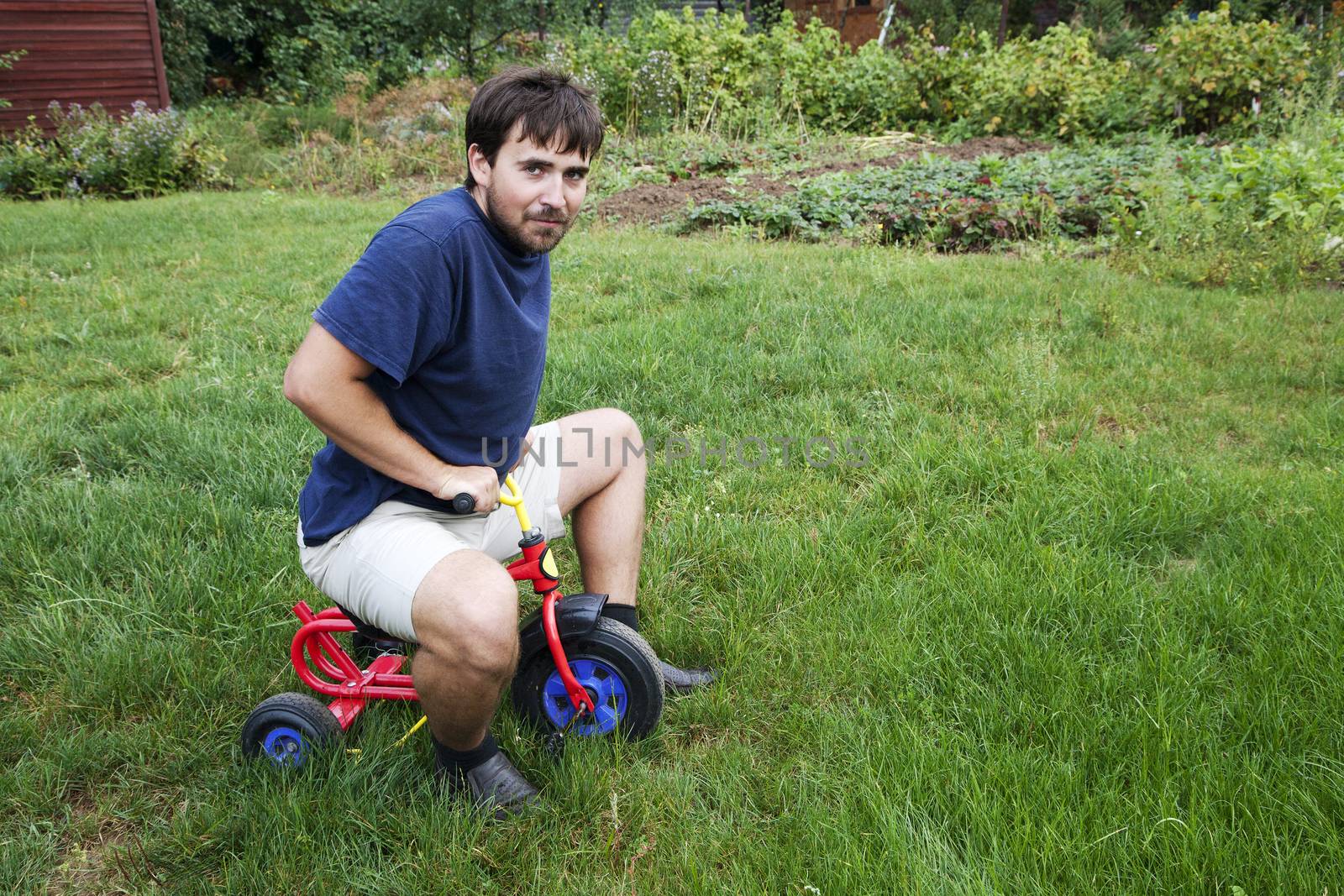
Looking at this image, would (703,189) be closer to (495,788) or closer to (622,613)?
(622,613)

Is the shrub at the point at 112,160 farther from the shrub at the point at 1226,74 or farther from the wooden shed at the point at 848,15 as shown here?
the wooden shed at the point at 848,15

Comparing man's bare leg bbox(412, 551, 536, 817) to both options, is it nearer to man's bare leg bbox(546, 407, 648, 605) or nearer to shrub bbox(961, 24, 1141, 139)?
man's bare leg bbox(546, 407, 648, 605)

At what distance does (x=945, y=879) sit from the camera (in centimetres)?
175

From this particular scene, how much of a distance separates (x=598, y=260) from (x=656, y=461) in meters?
2.82

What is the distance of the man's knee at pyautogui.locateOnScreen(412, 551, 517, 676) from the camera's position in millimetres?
1892

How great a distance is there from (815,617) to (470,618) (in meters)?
1.12

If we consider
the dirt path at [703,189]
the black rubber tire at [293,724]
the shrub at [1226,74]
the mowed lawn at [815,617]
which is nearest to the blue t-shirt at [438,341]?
the black rubber tire at [293,724]

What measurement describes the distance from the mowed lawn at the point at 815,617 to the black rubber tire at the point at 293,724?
6 cm

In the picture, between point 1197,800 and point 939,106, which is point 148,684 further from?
point 939,106

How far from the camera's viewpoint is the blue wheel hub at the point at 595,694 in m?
2.25

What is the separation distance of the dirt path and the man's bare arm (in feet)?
19.1

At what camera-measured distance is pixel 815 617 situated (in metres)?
2.66

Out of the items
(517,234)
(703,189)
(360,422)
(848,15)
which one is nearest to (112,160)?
(703,189)

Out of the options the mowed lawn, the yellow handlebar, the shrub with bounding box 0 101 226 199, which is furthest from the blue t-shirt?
the shrub with bounding box 0 101 226 199
